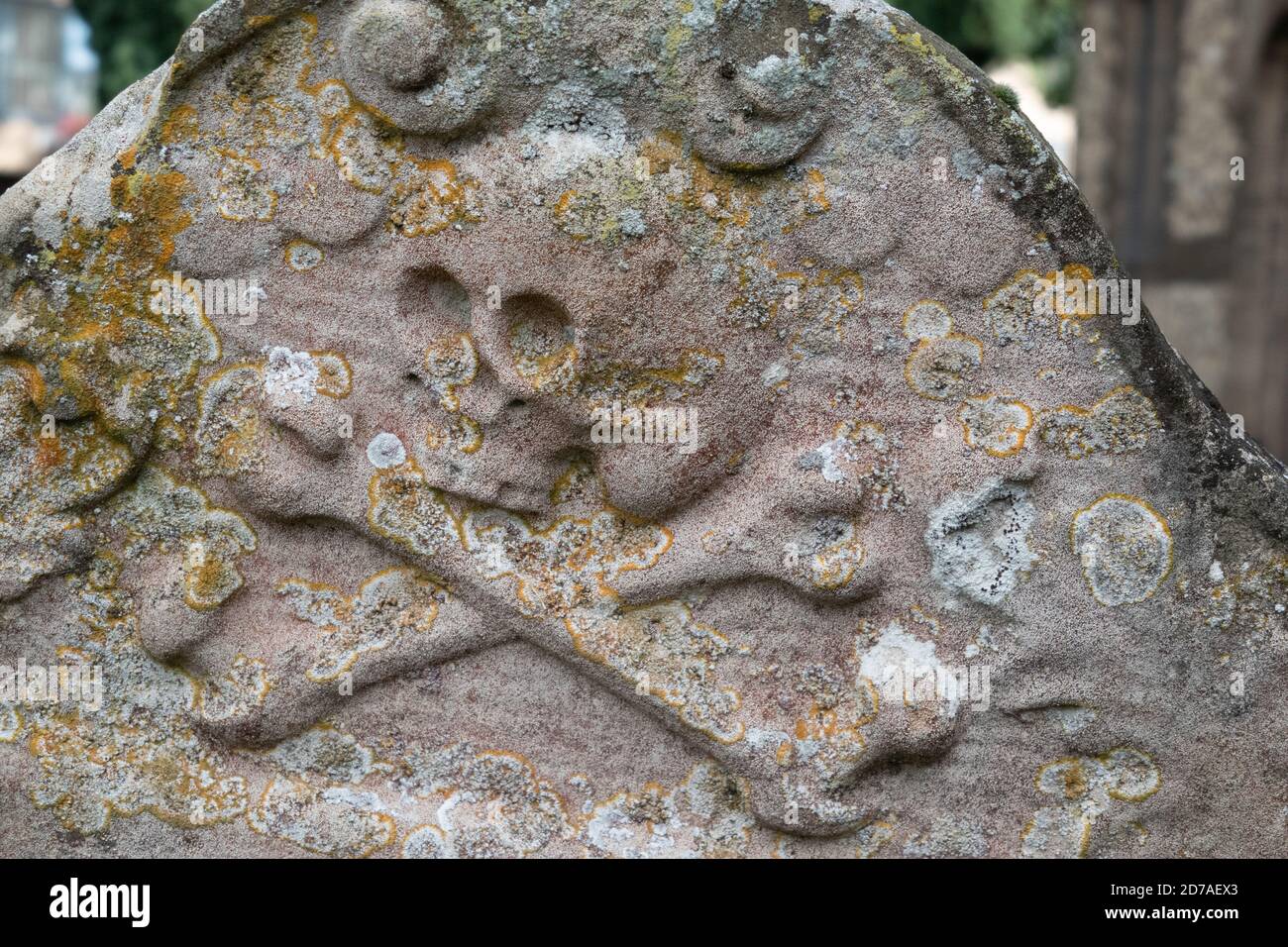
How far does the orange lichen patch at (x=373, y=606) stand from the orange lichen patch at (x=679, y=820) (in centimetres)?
44

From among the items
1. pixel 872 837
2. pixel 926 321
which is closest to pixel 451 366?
pixel 926 321

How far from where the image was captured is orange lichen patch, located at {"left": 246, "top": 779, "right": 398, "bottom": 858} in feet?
7.55

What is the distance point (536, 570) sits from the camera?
2.27 metres

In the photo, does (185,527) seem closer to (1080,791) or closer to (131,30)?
(1080,791)

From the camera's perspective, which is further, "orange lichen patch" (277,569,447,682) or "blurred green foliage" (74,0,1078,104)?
"blurred green foliage" (74,0,1078,104)

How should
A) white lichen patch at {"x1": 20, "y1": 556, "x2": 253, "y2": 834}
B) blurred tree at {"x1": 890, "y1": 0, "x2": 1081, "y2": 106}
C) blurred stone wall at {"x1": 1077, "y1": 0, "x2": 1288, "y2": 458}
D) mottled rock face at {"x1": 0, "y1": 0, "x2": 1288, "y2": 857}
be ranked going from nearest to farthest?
mottled rock face at {"x1": 0, "y1": 0, "x2": 1288, "y2": 857} → white lichen patch at {"x1": 20, "y1": 556, "x2": 253, "y2": 834} → blurred stone wall at {"x1": 1077, "y1": 0, "x2": 1288, "y2": 458} → blurred tree at {"x1": 890, "y1": 0, "x2": 1081, "y2": 106}

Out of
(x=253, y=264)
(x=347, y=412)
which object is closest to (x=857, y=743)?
(x=347, y=412)

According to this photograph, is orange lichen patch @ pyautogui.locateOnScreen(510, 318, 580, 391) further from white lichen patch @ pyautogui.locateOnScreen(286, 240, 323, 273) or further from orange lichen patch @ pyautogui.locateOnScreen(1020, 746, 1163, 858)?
orange lichen patch @ pyautogui.locateOnScreen(1020, 746, 1163, 858)

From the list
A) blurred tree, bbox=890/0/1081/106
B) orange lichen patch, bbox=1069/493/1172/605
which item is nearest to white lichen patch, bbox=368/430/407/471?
orange lichen patch, bbox=1069/493/1172/605

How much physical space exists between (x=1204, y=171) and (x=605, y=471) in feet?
22.6

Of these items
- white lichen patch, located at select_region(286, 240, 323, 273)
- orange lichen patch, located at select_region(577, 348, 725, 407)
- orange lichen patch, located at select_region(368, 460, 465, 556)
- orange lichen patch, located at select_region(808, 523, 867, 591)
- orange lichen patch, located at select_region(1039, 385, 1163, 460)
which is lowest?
orange lichen patch, located at select_region(808, 523, 867, 591)

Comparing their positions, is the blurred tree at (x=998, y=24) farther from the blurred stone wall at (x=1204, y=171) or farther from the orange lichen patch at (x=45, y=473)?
the orange lichen patch at (x=45, y=473)

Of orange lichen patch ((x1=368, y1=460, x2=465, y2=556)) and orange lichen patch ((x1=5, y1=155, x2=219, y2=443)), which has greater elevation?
orange lichen patch ((x1=5, y1=155, x2=219, y2=443))

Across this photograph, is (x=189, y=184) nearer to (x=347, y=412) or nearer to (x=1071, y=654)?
(x=347, y=412)
